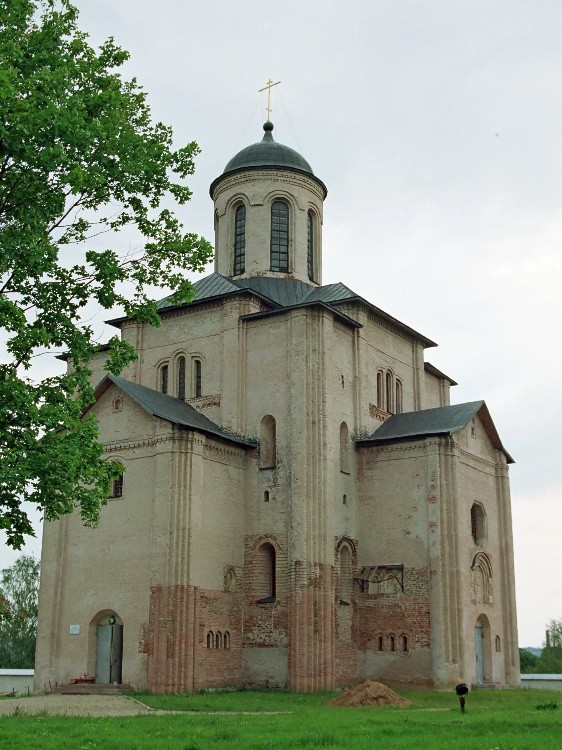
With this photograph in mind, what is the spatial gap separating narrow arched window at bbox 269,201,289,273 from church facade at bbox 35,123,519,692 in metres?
1.44

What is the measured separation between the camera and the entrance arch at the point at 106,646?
84.8ft

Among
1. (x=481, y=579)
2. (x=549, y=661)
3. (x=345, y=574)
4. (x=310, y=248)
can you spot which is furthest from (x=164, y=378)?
(x=549, y=661)

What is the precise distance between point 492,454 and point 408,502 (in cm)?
496

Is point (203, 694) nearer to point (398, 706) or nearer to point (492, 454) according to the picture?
point (398, 706)

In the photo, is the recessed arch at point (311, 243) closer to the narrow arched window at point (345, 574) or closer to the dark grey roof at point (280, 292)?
the dark grey roof at point (280, 292)

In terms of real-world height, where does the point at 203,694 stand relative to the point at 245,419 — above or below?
below

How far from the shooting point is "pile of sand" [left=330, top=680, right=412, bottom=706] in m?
20.5

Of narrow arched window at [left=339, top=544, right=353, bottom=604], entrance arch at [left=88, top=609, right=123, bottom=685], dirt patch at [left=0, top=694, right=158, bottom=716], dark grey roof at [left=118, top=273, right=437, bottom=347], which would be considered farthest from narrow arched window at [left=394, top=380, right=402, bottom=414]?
dirt patch at [left=0, top=694, right=158, bottom=716]

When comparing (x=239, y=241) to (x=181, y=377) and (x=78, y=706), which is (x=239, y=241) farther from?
(x=78, y=706)

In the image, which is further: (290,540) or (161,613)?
(290,540)

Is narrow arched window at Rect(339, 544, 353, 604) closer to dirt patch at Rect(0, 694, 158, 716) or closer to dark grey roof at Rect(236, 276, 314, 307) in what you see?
dirt patch at Rect(0, 694, 158, 716)

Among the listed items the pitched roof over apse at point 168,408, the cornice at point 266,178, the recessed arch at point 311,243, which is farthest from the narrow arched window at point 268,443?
the cornice at point 266,178

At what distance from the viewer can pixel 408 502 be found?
93.0ft

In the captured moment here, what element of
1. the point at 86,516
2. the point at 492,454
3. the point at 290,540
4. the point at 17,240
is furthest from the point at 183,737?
the point at 492,454
